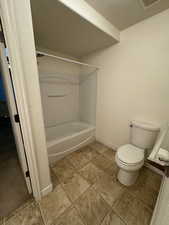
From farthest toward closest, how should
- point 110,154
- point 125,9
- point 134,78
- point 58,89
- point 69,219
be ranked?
point 58,89, point 110,154, point 134,78, point 125,9, point 69,219

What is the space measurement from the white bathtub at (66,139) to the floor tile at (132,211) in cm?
103

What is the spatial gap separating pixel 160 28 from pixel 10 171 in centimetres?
298

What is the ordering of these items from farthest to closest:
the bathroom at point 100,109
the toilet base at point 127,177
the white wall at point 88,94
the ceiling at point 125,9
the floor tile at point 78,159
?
the white wall at point 88,94 → the floor tile at point 78,159 → the toilet base at point 127,177 → the ceiling at point 125,9 → the bathroom at point 100,109

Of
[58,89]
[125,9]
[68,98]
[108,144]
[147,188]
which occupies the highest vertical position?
[125,9]

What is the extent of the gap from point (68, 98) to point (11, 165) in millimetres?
1772

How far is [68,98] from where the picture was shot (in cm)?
251

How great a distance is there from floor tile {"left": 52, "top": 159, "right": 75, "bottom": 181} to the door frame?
18.4 inches

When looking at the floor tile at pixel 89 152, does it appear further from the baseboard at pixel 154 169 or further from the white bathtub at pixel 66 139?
the baseboard at pixel 154 169

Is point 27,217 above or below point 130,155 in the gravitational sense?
below

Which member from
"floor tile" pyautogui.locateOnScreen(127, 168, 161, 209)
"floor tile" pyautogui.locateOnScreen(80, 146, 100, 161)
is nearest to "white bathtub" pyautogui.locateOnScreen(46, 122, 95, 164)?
"floor tile" pyautogui.locateOnScreen(80, 146, 100, 161)

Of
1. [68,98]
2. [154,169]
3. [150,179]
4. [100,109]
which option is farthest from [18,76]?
[154,169]

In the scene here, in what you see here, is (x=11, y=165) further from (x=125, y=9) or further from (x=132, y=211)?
(x=125, y=9)

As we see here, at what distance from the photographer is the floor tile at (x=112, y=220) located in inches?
34.9

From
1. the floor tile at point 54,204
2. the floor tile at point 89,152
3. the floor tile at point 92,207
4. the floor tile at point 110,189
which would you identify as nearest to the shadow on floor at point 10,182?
the floor tile at point 54,204
